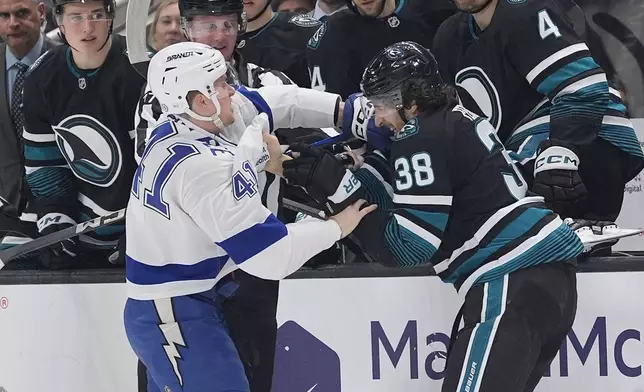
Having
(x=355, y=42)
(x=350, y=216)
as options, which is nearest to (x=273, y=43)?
(x=355, y=42)

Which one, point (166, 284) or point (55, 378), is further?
point (55, 378)

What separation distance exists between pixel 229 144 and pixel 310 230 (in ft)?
0.87

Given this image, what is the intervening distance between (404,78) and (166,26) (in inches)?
41.8

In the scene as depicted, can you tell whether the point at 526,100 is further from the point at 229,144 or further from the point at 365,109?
the point at 229,144

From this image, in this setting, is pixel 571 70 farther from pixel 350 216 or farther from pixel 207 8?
pixel 207 8

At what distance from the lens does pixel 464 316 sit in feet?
8.04

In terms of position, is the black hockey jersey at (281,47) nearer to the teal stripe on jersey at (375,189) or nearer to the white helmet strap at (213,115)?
the teal stripe on jersey at (375,189)

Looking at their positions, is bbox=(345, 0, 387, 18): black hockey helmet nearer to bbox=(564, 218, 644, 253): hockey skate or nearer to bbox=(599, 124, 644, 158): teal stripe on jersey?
bbox=(599, 124, 644, 158): teal stripe on jersey

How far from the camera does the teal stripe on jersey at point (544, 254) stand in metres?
2.38

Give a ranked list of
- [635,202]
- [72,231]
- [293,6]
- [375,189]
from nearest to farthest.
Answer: [375,189], [72,231], [635,202], [293,6]

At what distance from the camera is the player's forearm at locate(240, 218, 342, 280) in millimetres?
2232

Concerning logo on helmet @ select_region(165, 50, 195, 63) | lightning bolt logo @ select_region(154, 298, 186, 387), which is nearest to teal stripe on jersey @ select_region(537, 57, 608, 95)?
logo on helmet @ select_region(165, 50, 195, 63)

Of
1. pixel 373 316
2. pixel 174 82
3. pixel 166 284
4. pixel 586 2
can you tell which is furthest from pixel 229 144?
pixel 586 2

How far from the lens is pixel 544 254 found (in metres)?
2.39
